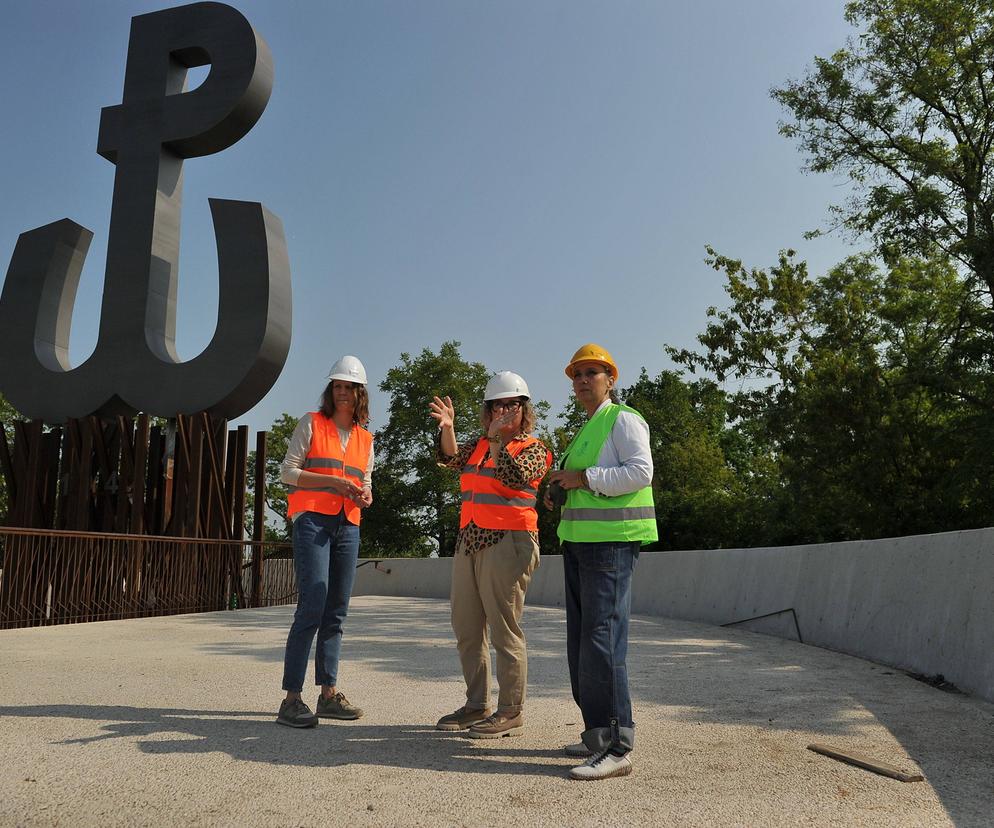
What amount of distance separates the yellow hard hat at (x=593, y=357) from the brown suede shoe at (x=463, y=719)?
1.80m

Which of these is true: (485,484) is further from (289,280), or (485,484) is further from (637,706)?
(289,280)

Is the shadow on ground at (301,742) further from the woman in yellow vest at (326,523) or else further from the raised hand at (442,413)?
the raised hand at (442,413)

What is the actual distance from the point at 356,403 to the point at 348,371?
19cm

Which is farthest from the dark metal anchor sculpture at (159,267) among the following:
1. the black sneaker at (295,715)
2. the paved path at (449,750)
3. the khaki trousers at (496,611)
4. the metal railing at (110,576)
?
the khaki trousers at (496,611)

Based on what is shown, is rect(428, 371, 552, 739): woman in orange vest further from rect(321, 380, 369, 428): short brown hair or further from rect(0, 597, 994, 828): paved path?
rect(321, 380, 369, 428): short brown hair

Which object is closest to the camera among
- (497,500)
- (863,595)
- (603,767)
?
(603,767)

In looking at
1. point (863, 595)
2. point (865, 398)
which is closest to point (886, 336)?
point (865, 398)

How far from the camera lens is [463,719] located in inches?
178

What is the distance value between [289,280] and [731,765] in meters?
13.3

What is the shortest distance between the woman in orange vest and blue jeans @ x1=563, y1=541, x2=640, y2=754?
52 cm

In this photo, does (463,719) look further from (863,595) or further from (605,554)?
(863,595)

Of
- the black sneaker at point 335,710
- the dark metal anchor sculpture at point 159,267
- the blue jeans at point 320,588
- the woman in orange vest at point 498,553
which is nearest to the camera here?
the woman in orange vest at point 498,553

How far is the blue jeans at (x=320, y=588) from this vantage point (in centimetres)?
462

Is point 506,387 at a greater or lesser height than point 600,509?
greater
